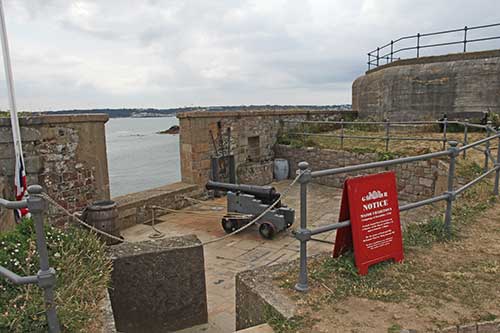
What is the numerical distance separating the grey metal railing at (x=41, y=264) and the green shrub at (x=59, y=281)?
82mm

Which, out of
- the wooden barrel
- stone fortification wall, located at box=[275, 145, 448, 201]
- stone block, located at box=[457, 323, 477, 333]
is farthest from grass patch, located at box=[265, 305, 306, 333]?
stone fortification wall, located at box=[275, 145, 448, 201]

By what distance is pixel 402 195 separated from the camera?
9219mm

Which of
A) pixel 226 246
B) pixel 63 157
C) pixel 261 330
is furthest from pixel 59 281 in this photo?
pixel 63 157

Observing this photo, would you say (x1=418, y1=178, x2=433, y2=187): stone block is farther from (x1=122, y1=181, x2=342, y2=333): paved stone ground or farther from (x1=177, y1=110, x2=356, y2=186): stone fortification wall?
(x1=177, y1=110, x2=356, y2=186): stone fortification wall

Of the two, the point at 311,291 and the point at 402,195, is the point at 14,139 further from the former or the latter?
the point at 402,195

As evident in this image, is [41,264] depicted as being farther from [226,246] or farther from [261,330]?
[226,246]

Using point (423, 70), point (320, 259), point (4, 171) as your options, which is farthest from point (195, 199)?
point (423, 70)

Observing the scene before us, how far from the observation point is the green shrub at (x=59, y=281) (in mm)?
2004

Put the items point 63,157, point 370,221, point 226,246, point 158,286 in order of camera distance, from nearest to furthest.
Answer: point 370,221 → point 158,286 → point 63,157 → point 226,246

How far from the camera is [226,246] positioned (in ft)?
20.7

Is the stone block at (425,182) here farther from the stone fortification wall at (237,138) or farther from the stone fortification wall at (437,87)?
the stone fortification wall at (437,87)

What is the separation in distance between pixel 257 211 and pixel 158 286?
3.32m

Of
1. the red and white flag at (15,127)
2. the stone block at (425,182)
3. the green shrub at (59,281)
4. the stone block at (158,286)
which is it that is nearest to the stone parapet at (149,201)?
the red and white flag at (15,127)

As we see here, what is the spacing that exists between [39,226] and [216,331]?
2586 millimetres
